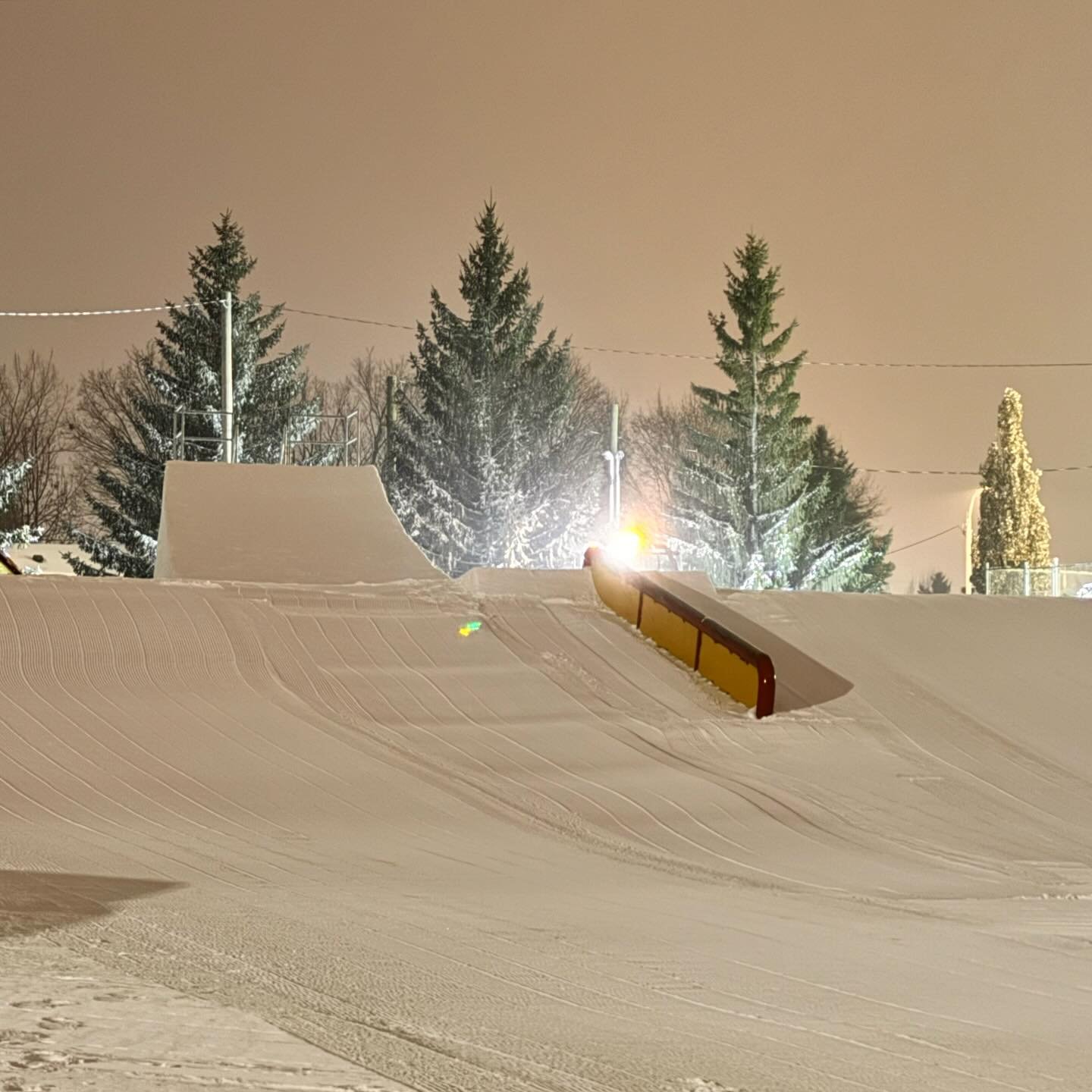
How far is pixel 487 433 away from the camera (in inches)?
1873

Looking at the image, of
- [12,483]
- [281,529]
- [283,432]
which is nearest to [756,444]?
[283,432]

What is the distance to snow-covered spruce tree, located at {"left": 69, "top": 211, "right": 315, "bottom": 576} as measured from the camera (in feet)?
145

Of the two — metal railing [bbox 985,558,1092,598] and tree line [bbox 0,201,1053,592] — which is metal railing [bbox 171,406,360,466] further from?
metal railing [bbox 985,558,1092,598]

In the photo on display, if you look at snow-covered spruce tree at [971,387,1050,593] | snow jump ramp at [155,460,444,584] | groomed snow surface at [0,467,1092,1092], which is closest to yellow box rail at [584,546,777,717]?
groomed snow surface at [0,467,1092,1092]

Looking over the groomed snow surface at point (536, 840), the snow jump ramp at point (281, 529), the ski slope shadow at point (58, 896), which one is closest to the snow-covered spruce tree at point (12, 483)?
the snow jump ramp at point (281, 529)

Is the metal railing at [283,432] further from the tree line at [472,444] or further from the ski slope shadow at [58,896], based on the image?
the ski slope shadow at [58,896]

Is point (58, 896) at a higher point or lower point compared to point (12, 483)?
lower

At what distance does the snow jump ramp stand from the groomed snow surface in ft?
8.80

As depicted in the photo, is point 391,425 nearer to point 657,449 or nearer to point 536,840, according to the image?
point 657,449

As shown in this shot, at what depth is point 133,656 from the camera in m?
15.1

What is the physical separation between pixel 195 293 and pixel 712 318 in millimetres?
16025

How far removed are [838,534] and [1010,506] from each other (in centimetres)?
1130

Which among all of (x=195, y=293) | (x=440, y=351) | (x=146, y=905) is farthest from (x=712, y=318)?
(x=146, y=905)

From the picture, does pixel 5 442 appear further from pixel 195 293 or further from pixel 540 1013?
pixel 540 1013
